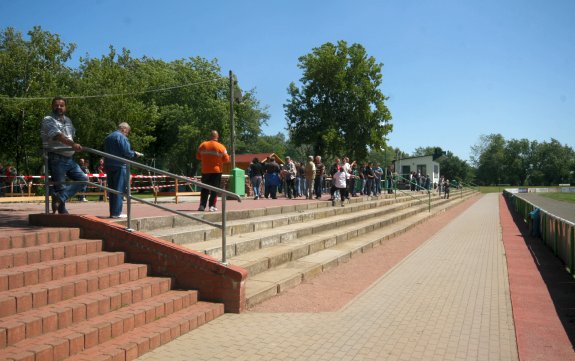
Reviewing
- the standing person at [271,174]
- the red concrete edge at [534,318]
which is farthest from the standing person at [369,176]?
the red concrete edge at [534,318]

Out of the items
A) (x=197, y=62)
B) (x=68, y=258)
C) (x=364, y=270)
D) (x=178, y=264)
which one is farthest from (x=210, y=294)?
(x=197, y=62)

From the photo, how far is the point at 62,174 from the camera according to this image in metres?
5.97

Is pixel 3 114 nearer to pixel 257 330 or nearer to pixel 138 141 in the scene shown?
pixel 138 141

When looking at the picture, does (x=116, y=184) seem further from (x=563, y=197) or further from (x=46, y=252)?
A: (x=563, y=197)

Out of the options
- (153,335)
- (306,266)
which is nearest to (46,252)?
(153,335)

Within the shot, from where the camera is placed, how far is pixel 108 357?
11.5 ft

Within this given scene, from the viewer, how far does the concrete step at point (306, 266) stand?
589cm

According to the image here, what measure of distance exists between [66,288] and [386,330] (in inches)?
134

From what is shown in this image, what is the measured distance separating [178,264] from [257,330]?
1312 millimetres

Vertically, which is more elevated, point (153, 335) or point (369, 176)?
point (369, 176)

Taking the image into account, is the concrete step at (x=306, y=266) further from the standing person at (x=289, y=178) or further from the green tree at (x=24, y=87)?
the green tree at (x=24, y=87)

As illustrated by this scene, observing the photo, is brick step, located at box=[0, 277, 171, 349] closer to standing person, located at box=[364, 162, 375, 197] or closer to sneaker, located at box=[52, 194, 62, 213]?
sneaker, located at box=[52, 194, 62, 213]

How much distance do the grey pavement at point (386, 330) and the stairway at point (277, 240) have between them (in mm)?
883

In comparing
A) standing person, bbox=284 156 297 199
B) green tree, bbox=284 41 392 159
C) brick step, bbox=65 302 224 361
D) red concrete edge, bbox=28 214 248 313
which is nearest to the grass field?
green tree, bbox=284 41 392 159
